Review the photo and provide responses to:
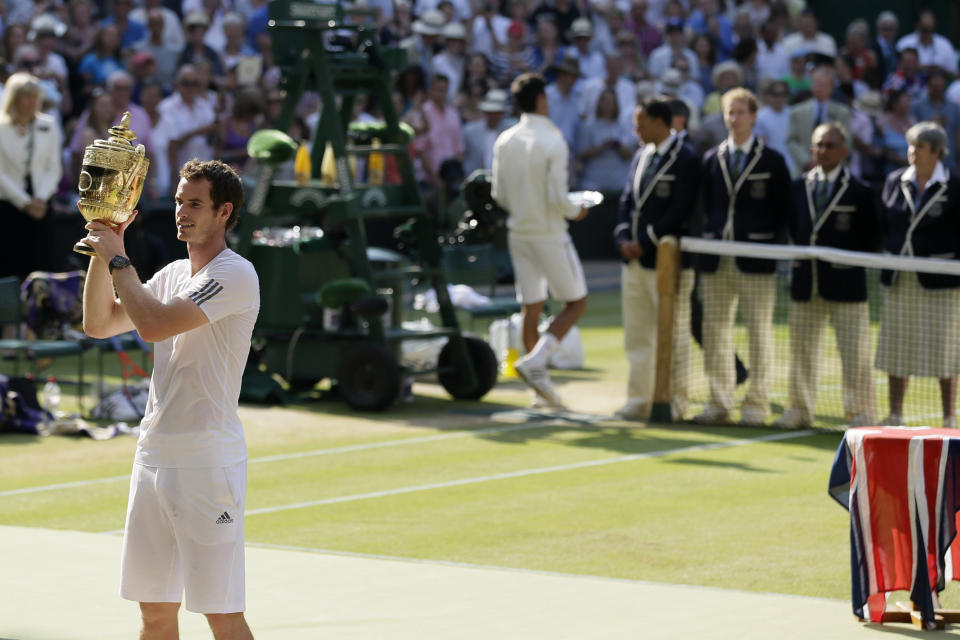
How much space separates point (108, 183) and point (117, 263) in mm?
267

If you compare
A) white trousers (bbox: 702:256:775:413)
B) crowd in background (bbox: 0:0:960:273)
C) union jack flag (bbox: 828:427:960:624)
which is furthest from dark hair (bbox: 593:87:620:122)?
union jack flag (bbox: 828:427:960:624)

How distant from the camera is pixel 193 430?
17.7 feet

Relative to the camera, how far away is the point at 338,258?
44.6ft

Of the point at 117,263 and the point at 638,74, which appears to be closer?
the point at 117,263

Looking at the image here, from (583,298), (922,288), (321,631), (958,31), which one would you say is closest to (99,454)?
(583,298)

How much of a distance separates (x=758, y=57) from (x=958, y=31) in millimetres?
6547

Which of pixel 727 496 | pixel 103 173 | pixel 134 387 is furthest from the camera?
pixel 134 387

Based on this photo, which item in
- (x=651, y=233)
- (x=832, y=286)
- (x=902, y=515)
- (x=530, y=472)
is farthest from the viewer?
(x=651, y=233)

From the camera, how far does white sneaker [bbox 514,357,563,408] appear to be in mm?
12617

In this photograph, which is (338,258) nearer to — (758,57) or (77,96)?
(77,96)

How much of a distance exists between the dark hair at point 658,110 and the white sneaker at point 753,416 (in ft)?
7.33

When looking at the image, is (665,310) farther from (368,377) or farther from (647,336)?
(368,377)

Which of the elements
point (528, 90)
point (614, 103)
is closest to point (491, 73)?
point (614, 103)

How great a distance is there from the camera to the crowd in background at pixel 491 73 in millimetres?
19000
